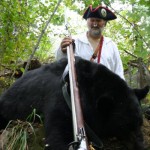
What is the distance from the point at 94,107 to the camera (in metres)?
3.29

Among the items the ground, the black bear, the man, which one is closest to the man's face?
the man

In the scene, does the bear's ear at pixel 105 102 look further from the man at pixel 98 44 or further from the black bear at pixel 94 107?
the man at pixel 98 44

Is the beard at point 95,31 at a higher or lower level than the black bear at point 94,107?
higher

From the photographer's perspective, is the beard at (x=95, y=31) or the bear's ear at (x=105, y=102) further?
the beard at (x=95, y=31)

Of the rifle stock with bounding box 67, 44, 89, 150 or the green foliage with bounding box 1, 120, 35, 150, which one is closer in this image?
the rifle stock with bounding box 67, 44, 89, 150

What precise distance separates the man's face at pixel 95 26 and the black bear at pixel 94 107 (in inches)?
69.4

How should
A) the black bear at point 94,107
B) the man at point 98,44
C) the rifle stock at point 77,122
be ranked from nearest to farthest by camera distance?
the rifle stock at point 77,122 < the black bear at point 94,107 < the man at point 98,44

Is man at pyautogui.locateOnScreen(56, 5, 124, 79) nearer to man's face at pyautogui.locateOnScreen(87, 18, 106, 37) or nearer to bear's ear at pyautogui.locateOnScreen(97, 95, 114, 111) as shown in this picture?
man's face at pyautogui.locateOnScreen(87, 18, 106, 37)

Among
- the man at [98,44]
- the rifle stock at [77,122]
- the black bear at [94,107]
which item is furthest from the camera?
the man at [98,44]

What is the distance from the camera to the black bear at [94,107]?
122 inches

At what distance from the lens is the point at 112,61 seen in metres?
5.48

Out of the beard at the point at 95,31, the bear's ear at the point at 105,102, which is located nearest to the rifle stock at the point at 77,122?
the bear's ear at the point at 105,102

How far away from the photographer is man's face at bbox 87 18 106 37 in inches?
213

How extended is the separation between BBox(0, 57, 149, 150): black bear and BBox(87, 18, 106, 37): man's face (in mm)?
1763
